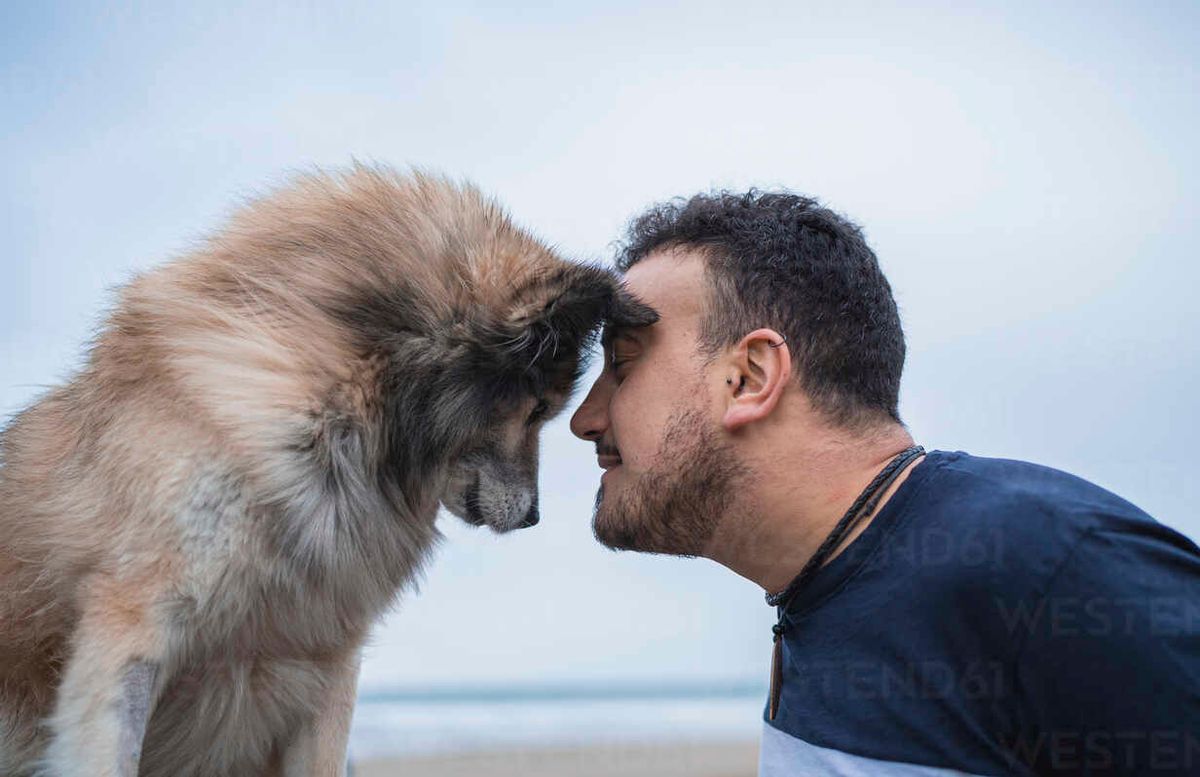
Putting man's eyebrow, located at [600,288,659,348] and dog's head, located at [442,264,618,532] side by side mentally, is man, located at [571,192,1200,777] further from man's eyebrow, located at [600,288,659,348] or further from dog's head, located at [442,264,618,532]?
dog's head, located at [442,264,618,532]

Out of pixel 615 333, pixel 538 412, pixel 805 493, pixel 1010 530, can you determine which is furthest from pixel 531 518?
pixel 1010 530

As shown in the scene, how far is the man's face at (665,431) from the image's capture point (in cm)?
256

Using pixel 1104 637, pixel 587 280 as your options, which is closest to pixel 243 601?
pixel 587 280

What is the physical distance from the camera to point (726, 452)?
253 centimetres

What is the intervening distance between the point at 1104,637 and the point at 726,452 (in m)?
0.95

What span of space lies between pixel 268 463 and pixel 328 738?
991 millimetres

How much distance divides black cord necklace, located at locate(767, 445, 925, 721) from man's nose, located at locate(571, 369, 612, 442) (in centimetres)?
67

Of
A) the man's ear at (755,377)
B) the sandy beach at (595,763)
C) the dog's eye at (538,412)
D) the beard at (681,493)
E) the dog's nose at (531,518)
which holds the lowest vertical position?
the sandy beach at (595,763)

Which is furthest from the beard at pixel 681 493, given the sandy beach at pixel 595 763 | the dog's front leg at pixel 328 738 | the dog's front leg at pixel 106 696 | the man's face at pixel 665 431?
the sandy beach at pixel 595 763

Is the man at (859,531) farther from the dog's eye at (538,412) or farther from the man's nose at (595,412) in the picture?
the dog's eye at (538,412)

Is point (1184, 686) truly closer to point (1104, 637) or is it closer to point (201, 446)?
point (1104, 637)

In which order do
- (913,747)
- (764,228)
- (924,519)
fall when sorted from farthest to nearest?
(764,228)
(924,519)
(913,747)

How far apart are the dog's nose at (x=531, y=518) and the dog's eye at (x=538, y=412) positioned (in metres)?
0.25

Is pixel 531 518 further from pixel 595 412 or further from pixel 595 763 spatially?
pixel 595 763
